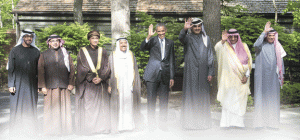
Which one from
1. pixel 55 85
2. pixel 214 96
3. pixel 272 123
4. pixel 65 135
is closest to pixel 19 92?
pixel 55 85

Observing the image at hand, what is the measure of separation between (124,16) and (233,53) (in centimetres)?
491

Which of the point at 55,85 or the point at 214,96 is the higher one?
the point at 55,85

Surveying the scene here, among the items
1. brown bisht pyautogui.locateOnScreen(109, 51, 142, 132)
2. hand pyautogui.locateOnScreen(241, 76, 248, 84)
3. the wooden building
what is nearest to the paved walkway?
brown bisht pyautogui.locateOnScreen(109, 51, 142, 132)

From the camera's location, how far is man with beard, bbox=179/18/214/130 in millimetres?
5680

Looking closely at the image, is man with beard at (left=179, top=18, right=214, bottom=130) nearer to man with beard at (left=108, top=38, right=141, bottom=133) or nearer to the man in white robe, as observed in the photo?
the man in white robe

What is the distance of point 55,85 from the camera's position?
17.5 feet

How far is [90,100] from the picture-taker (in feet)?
17.7

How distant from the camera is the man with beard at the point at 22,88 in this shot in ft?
17.6

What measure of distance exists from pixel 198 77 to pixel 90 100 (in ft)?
7.05

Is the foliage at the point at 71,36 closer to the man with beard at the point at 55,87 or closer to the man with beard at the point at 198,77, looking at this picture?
the man with beard at the point at 55,87

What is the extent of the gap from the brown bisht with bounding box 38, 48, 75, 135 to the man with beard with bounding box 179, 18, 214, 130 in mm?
2347

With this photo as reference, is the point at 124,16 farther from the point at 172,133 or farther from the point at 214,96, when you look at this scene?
the point at 172,133

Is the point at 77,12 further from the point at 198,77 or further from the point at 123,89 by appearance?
the point at 198,77

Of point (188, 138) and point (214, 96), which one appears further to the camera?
point (214, 96)
